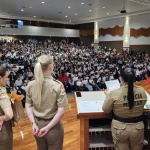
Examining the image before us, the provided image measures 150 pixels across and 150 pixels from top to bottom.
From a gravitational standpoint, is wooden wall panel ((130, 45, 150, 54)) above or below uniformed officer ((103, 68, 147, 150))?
above

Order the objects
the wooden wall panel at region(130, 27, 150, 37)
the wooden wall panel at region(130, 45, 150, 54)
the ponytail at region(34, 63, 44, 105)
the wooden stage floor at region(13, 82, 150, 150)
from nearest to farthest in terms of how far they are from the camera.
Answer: the ponytail at region(34, 63, 44, 105)
the wooden stage floor at region(13, 82, 150, 150)
the wooden wall panel at region(130, 27, 150, 37)
the wooden wall panel at region(130, 45, 150, 54)

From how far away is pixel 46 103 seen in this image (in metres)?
1.46

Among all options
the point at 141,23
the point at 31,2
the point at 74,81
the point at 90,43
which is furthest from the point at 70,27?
the point at 74,81

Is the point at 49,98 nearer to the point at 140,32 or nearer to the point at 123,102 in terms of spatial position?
the point at 123,102

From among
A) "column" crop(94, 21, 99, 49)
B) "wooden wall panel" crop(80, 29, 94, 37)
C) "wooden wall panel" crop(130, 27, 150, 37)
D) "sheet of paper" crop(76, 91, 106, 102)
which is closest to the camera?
"sheet of paper" crop(76, 91, 106, 102)

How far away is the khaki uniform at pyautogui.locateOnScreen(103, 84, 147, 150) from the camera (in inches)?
58.2

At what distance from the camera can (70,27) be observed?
23797 millimetres

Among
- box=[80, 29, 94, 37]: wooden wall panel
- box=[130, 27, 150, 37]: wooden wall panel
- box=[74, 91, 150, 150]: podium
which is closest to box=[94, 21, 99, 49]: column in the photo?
box=[80, 29, 94, 37]: wooden wall panel

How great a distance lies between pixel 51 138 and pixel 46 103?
289mm

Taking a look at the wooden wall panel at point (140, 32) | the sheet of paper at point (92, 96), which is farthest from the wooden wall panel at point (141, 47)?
the sheet of paper at point (92, 96)

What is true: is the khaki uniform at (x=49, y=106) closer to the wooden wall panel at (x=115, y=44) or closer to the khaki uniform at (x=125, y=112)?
the khaki uniform at (x=125, y=112)

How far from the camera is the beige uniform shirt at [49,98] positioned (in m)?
1.45

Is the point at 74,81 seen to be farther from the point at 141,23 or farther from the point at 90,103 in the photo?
the point at 141,23

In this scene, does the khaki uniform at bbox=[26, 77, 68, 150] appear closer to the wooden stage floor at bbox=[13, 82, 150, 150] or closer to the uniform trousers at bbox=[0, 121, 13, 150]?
the uniform trousers at bbox=[0, 121, 13, 150]
